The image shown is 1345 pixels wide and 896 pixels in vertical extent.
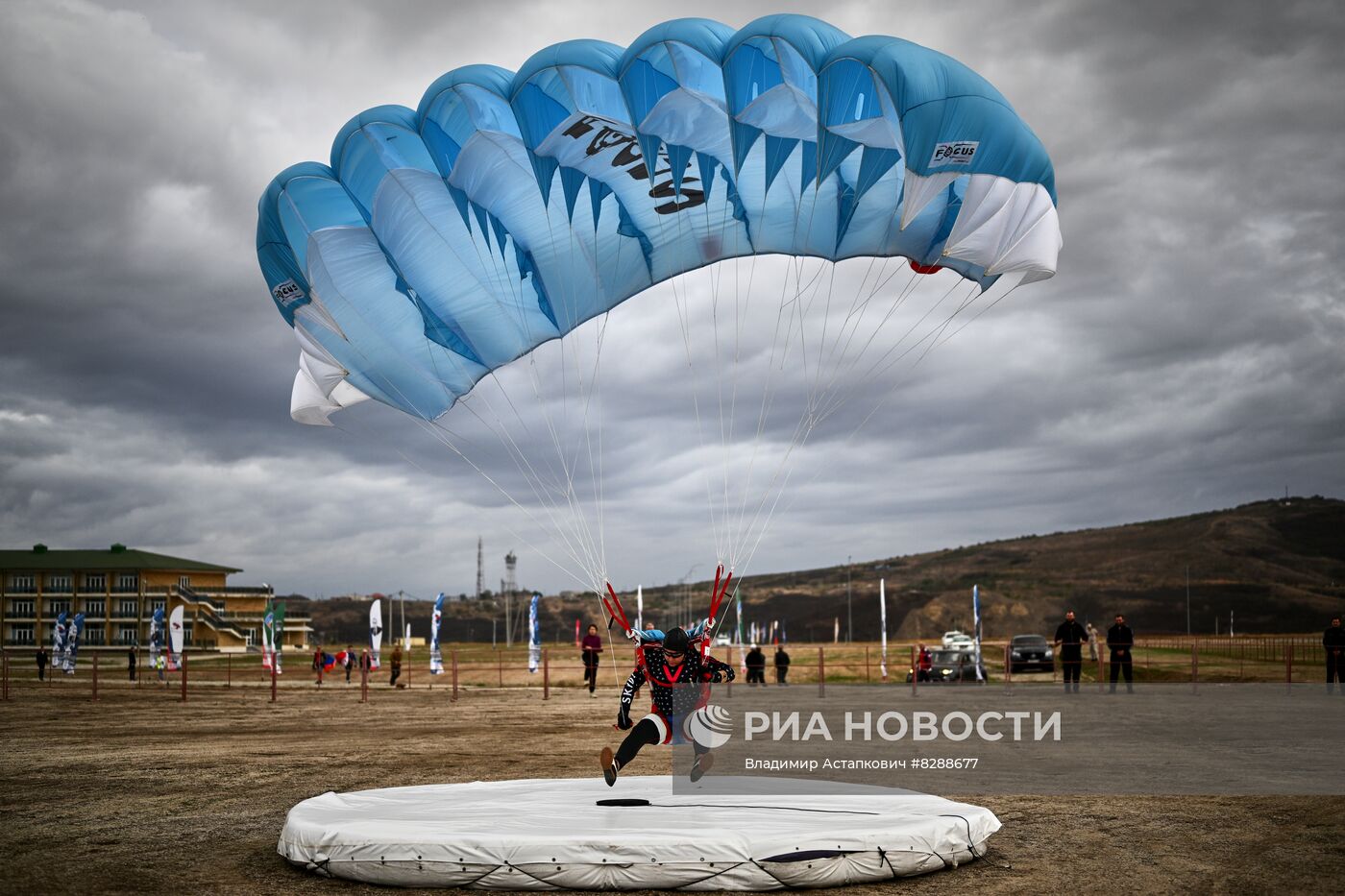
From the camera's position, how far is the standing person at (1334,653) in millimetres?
17406

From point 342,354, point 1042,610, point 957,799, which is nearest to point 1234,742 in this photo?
point 957,799

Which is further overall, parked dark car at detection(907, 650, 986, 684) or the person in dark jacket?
parked dark car at detection(907, 650, 986, 684)

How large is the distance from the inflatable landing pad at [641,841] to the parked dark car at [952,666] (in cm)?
1899

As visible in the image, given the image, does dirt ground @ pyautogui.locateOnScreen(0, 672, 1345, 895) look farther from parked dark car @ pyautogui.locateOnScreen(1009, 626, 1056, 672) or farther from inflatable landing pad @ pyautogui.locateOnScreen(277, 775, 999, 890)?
parked dark car @ pyautogui.locateOnScreen(1009, 626, 1056, 672)

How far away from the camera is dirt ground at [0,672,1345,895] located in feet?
19.3

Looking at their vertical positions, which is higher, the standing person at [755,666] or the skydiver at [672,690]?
the skydiver at [672,690]

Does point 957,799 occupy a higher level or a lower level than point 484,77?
lower

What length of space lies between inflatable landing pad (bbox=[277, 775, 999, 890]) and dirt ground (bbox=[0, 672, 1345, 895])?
166 millimetres

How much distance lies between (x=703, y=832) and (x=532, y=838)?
90cm

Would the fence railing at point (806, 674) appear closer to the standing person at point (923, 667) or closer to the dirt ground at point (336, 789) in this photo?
the standing person at point (923, 667)

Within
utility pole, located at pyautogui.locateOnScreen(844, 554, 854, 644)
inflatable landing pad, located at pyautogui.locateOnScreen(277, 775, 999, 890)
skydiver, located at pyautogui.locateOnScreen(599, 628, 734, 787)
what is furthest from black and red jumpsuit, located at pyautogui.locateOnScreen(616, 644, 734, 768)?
utility pole, located at pyautogui.locateOnScreen(844, 554, 854, 644)

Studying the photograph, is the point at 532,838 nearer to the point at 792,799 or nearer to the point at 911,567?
the point at 792,799

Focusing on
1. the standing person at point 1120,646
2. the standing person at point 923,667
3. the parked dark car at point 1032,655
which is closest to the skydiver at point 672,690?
the standing person at point 1120,646

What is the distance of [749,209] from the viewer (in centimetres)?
926
